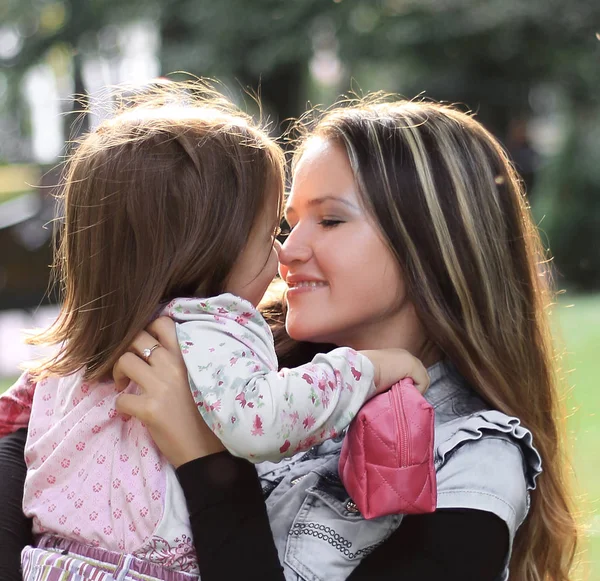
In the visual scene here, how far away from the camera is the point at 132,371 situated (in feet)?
6.63

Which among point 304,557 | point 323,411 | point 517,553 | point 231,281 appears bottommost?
point 517,553

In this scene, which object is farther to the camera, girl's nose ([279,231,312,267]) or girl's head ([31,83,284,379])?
girl's nose ([279,231,312,267])

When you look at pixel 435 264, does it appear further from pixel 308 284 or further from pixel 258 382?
pixel 258 382

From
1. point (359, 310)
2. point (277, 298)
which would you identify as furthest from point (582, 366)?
point (359, 310)

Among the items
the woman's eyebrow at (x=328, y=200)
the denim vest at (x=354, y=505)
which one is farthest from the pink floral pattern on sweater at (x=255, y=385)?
the woman's eyebrow at (x=328, y=200)

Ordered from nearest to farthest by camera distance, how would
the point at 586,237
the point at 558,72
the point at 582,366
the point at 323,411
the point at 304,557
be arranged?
the point at 323,411
the point at 304,557
the point at 582,366
the point at 586,237
the point at 558,72

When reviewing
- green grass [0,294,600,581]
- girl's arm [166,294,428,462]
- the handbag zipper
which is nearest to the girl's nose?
girl's arm [166,294,428,462]

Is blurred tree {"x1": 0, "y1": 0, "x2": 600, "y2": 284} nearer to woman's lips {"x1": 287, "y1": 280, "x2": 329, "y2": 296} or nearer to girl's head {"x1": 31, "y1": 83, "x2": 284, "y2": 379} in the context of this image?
woman's lips {"x1": 287, "y1": 280, "x2": 329, "y2": 296}

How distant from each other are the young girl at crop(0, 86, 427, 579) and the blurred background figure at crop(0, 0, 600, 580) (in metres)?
9.06

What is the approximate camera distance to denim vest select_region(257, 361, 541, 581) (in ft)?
6.66

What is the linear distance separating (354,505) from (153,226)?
0.76m

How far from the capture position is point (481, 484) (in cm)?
206

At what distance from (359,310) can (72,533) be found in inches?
35.8

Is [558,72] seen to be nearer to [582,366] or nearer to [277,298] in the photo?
[582,366]
